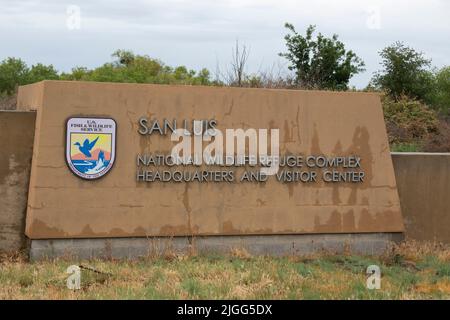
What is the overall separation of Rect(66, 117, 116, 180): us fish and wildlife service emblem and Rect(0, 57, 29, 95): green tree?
67.6 ft

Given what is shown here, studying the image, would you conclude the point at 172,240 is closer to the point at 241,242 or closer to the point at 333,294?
the point at 241,242

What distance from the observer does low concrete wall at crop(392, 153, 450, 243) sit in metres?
13.5

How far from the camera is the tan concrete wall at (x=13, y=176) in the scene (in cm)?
1166

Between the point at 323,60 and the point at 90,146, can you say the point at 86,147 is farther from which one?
the point at 323,60

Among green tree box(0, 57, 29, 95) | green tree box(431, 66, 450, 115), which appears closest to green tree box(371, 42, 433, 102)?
green tree box(431, 66, 450, 115)

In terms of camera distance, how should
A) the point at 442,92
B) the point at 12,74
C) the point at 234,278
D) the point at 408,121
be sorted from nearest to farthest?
the point at 234,278 < the point at 408,121 < the point at 12,74 < the point at 442,92

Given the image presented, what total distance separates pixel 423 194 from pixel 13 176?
23.1 feet

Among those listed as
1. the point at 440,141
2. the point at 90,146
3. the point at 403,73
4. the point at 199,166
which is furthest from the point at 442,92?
the point at 90,146

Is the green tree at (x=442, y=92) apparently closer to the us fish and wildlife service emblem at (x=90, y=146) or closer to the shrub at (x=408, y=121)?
the shrub at (x=408, y=121)

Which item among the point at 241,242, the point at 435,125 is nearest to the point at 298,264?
the point at 241,242

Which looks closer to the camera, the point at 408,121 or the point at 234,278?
the point at 234,278

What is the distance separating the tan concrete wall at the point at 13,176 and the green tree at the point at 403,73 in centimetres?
2079

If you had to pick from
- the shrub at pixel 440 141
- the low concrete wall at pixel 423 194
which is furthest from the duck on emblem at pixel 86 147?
the shrub at pixel 440 141

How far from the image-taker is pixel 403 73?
30391mm
